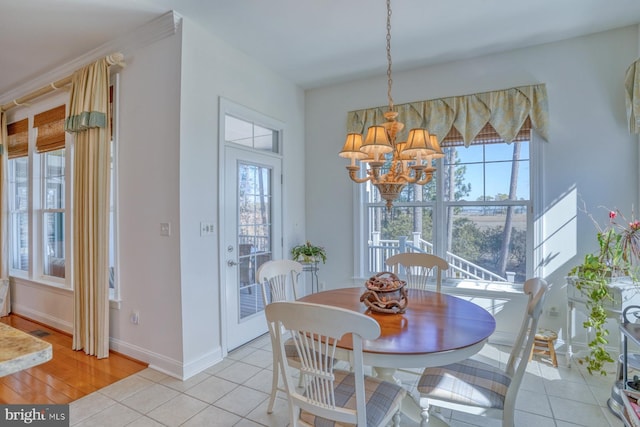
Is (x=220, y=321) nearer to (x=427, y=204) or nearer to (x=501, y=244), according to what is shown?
(x=427, y=204)

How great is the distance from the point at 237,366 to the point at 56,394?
1.28 meters

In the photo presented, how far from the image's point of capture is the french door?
3098mm

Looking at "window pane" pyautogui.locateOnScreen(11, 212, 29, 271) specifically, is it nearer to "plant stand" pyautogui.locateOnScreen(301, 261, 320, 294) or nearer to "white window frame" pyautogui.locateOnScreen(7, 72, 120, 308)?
"white window frame" pyautogui.locateOnScreen(7, 72, 120, 308)

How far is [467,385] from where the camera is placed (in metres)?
1.65

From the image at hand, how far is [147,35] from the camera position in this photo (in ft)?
9.09

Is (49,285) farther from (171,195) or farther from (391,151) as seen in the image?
(391,151)

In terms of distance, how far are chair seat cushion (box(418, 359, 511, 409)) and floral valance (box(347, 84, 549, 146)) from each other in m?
2.29

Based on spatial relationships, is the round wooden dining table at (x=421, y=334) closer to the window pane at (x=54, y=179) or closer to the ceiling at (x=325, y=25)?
the ceiling at (x=325, y=25)

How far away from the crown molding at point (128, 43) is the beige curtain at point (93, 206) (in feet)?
0.73

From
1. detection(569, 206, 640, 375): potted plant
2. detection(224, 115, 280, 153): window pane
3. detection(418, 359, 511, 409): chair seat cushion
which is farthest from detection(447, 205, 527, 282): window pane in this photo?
detection(224, 115, 280, 153): window pane

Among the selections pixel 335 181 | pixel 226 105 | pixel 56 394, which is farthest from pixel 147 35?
pixel 56 394

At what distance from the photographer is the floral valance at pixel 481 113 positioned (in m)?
3.05

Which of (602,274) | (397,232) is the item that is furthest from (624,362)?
(397,232)

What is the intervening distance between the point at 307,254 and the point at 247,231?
799 millimetres
